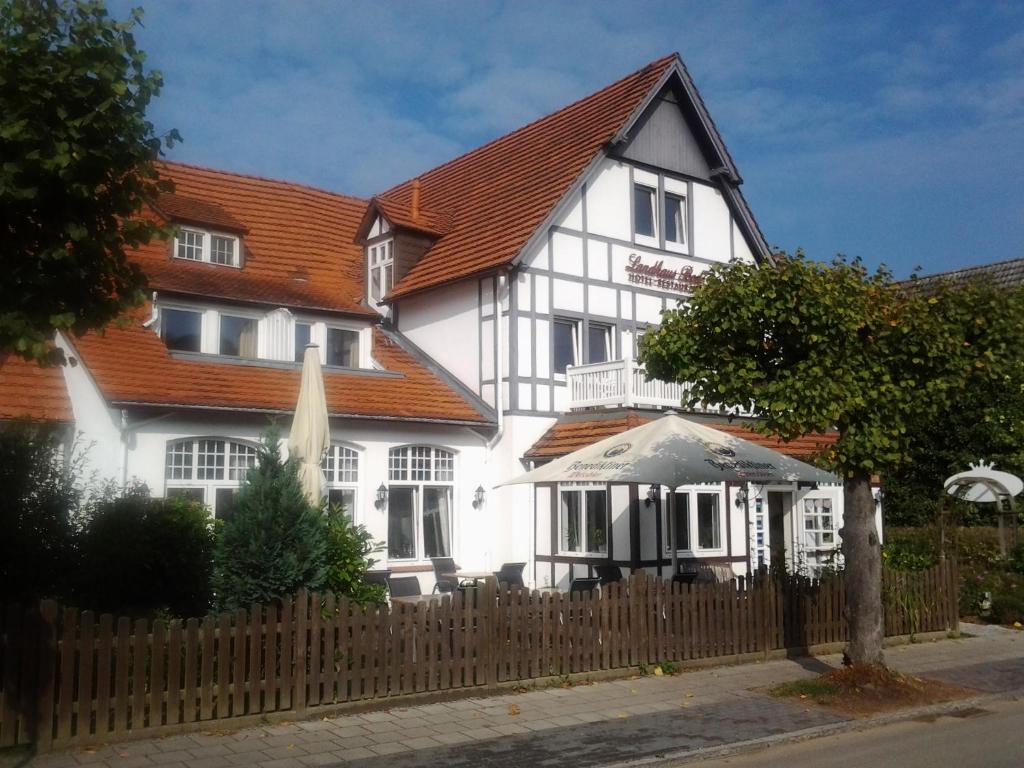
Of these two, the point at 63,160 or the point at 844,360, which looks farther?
the point at 844,360

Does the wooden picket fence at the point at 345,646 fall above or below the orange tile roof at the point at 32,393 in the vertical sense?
below

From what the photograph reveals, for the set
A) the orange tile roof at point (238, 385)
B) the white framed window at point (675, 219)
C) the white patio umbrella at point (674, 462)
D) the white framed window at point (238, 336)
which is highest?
the white framed window at point (675, 219)

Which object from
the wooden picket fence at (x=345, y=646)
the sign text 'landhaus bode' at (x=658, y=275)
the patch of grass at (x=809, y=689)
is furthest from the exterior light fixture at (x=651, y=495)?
the patch of grass at (x=809, y=689)

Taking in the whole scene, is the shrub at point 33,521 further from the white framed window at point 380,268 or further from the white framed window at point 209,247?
Result: the white framed window at point 380,268

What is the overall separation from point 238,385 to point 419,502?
155 inches

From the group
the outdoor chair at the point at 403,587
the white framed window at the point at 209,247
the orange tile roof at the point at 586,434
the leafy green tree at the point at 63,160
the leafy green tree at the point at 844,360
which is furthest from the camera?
the white framed window at the point at 209,247

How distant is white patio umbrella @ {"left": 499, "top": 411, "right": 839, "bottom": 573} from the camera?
1278 centimetres

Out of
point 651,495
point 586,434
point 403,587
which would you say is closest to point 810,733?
point 403,587

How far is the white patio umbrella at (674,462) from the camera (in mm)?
12781

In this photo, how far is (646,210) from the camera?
21891 millimetres

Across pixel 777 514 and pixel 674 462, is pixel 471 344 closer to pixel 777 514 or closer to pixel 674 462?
pixel 777 514

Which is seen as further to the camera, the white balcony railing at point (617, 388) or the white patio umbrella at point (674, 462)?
the white balcony railing at point (617, 388)

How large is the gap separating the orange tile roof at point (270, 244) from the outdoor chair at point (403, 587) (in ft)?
19.4

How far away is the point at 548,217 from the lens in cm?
→ 1980
